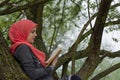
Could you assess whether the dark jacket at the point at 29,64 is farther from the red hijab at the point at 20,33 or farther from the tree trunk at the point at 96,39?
the tree trunk at the point at 96,39

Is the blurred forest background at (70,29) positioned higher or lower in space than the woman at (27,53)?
lower

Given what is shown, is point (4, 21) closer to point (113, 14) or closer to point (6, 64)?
point (113, 14)

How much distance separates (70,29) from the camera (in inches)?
313

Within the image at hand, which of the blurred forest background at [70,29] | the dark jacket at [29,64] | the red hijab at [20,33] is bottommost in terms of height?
the blurred forest background at [70,29]

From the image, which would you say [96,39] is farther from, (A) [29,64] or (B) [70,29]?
(B) [70,29]

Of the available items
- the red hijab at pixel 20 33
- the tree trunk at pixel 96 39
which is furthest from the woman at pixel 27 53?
the tree trunk at pixel 96 39

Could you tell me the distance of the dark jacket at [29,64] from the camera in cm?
270

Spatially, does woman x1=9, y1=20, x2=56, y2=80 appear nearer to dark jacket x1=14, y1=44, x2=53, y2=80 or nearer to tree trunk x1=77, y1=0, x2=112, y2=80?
dark jacket x1=14, y1=44, x2=53, y2=80

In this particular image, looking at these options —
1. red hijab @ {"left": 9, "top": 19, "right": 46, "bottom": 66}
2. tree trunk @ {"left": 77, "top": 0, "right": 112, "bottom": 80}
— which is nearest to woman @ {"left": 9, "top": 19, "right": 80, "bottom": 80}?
red hijab @ {"left": 9, "top": 19, "right": 46, "bottom": 66}

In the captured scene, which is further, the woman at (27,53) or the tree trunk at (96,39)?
the tree trunk at (96,39)

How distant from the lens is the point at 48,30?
7539mm

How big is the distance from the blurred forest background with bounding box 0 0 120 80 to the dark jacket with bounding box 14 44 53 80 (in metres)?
0.05

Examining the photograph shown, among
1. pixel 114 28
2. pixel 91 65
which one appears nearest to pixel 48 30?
pixel 114 28

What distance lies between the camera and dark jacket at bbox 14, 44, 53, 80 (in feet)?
8.86
